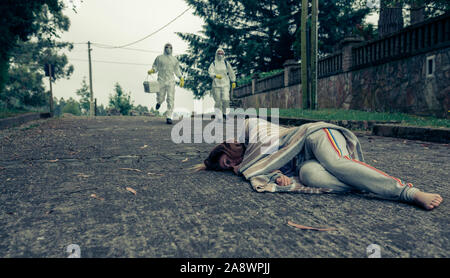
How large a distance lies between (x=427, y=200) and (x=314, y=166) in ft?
2.12

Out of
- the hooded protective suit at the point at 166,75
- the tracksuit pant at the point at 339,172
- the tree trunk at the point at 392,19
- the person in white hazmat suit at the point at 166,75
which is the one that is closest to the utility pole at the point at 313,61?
the person in white hazmat suit at the point at 166,75

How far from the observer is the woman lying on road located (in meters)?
2.04

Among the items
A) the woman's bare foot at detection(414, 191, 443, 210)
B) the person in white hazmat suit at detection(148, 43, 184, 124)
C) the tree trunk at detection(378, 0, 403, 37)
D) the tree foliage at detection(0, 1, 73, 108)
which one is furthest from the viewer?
the tree foliage at detection(0, 1, 73, 108)

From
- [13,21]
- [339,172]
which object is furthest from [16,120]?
[339,172]

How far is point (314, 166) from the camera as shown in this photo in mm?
2283

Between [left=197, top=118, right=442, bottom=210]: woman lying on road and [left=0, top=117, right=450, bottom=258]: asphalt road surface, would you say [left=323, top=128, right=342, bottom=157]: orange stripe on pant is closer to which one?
[left=197, top=118, right=442, bottom=210]: woman lying on road

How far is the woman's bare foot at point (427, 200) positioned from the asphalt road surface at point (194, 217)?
0.04 meters

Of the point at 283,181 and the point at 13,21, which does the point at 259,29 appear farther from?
the point at 283,181

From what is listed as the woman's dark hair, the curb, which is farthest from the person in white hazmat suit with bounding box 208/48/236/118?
the woman's dark hair

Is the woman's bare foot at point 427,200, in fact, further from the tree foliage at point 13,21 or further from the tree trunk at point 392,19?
the tree trunk at point 392,19

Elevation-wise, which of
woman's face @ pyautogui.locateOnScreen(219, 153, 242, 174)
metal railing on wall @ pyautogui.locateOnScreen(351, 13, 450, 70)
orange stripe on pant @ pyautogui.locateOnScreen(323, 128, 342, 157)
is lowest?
woman's face @ pyautogui.locateOnScreen(219, 153, 242, 174)

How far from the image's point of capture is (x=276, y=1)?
2105 cm
